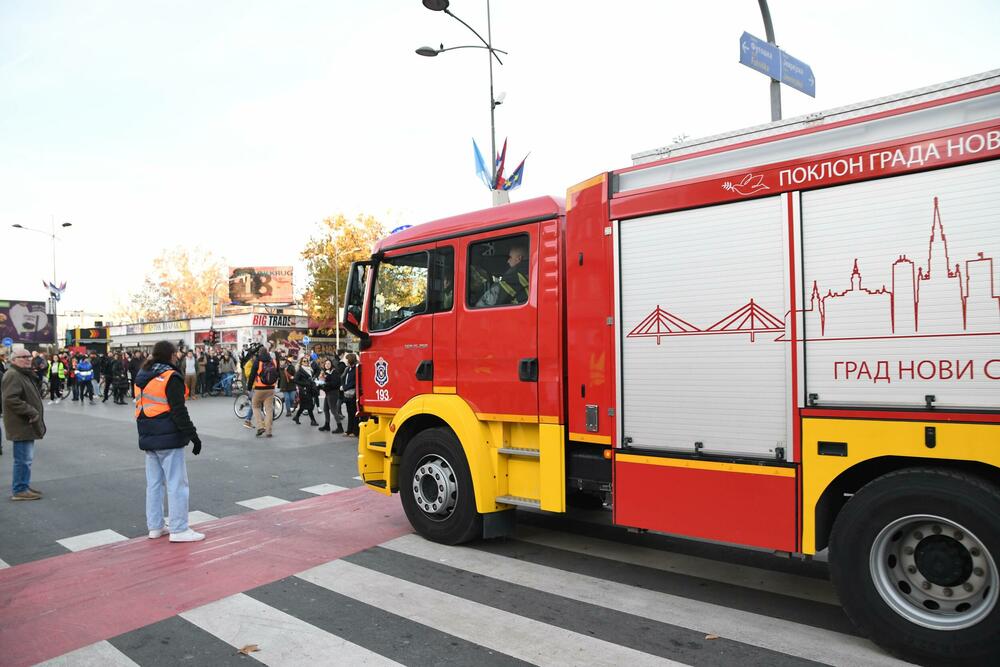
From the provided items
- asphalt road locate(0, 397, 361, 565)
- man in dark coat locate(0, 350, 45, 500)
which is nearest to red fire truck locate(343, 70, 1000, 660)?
asphalt road locate(0, 397, 361, 565)

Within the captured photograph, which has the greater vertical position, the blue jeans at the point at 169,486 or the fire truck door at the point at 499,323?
the fire truck door at the point at 499,323

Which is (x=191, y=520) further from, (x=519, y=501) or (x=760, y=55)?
(x=760, y=55)

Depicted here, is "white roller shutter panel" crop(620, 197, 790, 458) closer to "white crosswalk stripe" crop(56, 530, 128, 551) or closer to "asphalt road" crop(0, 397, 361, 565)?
"white crosswalk stripe" crop(56, 530, 128, 551)

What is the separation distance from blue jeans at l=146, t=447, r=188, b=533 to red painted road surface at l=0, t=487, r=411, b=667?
0.72ft

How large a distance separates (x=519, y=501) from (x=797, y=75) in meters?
7.39

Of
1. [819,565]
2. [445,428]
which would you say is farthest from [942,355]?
[445,428]

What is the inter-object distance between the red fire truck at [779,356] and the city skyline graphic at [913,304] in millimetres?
10

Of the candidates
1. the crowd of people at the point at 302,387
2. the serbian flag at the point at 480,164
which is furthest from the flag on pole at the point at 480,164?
the crowd of people at the point at 302,387

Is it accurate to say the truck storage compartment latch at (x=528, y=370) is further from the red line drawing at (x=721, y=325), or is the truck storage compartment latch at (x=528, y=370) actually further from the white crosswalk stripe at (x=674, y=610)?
the white crosswalk stripe at (x=674, y=610)

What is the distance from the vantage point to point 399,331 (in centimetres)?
669

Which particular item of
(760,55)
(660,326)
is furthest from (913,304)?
(760,55)

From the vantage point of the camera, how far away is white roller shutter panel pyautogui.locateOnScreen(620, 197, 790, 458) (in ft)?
13.9

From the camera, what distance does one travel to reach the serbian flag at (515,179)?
53.0 feet

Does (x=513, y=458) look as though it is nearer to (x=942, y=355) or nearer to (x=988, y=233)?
(x=942, y=355)
